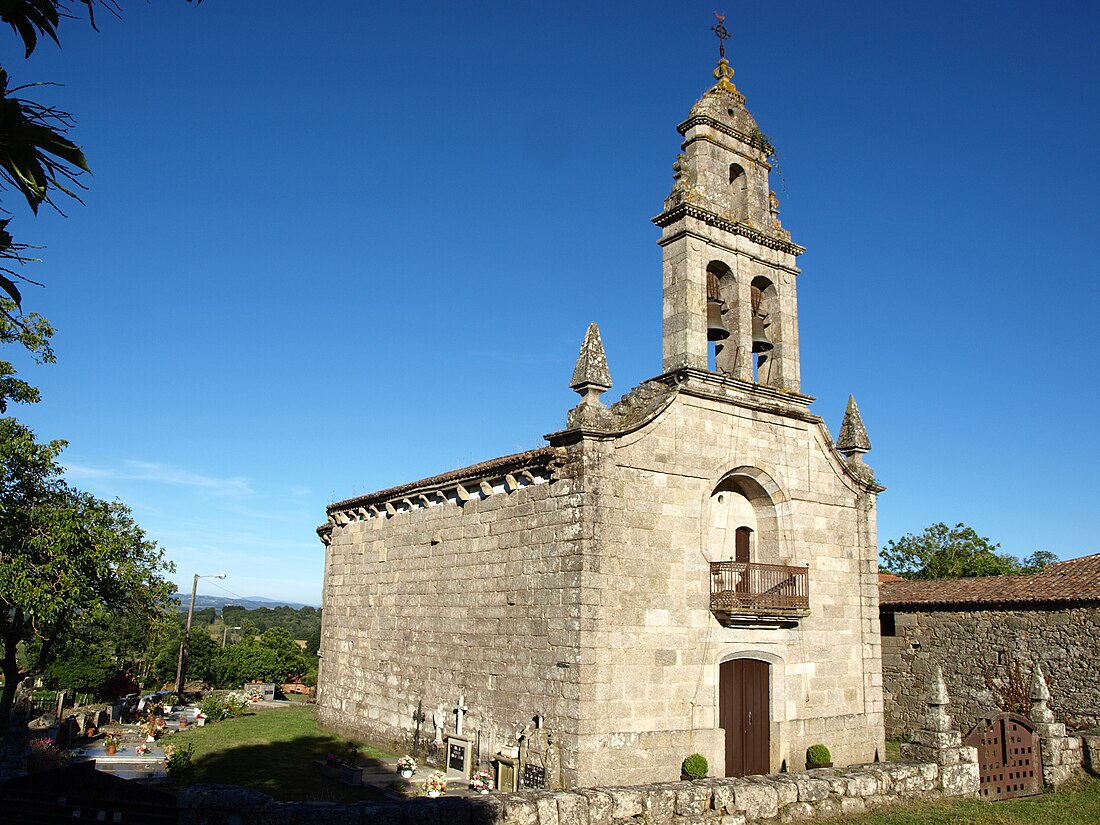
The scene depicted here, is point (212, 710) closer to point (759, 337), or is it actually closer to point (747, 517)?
point (747, 517)

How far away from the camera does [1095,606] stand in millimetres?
17734

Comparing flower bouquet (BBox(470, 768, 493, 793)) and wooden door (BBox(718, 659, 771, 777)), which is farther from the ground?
wooden door (BBox(718, 659, 771, 777))

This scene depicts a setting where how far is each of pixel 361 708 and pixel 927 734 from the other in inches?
543

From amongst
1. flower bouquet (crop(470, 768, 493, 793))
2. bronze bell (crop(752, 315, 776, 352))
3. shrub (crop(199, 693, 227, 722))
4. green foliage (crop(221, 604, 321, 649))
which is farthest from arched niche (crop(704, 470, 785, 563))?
green foliage (crop(221, 604, 321, 649))

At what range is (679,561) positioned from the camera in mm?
15125

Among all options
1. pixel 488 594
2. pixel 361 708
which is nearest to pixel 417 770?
pixel 488 594

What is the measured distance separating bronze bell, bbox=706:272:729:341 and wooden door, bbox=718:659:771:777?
6.59 metres

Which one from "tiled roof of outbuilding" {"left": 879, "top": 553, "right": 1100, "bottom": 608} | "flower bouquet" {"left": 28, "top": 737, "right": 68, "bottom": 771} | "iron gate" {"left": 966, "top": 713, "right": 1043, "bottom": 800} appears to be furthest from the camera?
Result: "tiled roof of outbuilding" {"left": 879, "top": 553, "right": 1100, "bottom": 608}

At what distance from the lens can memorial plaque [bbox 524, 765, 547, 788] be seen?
13586mm

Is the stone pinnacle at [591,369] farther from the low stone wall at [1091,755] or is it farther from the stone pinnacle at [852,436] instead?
the low stone wall at [1091,755]

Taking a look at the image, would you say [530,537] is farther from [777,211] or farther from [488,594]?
[777,211]

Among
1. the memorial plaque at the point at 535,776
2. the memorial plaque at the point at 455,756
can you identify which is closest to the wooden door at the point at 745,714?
the memorial plaque at the point at 535,776

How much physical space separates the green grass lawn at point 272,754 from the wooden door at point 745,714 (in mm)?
6549

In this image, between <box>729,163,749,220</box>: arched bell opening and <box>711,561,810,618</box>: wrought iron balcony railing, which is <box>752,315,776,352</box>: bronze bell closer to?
<box>729,163,749,220</box>: arched bell opening
